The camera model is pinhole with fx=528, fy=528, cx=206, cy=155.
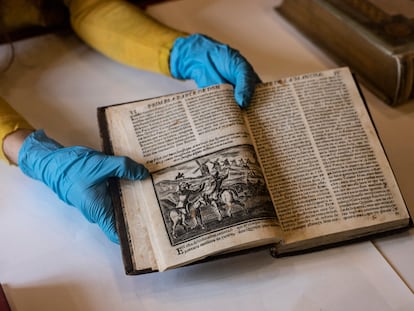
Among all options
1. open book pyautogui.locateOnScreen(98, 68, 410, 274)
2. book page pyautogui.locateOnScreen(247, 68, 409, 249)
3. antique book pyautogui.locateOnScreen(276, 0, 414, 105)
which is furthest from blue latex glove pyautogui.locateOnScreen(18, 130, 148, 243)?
antique book pyautogui.locateOnScreen(276, 0, 414, 105)

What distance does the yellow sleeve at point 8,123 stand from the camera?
2.81 ft

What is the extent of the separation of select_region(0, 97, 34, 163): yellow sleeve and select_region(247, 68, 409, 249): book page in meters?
0.38

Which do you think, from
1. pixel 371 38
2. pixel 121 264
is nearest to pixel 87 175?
pixel 121 264

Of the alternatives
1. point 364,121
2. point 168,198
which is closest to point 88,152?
point 168,198

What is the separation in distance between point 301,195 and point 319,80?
0.21 metres

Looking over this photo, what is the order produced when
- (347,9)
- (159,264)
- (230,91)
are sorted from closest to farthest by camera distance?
(159,264)
(230,91)
(347,9)

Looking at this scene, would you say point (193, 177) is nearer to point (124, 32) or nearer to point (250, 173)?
point (250, 173)

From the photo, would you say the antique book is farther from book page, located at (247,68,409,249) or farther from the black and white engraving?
the black and white engraving

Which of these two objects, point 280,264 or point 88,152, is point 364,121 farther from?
point 88,152

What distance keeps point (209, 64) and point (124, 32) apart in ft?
0.73

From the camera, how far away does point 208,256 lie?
2.30 feet

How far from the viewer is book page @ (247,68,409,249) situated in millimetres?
749

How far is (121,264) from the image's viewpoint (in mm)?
768

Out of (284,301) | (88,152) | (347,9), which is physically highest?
(347,9)
